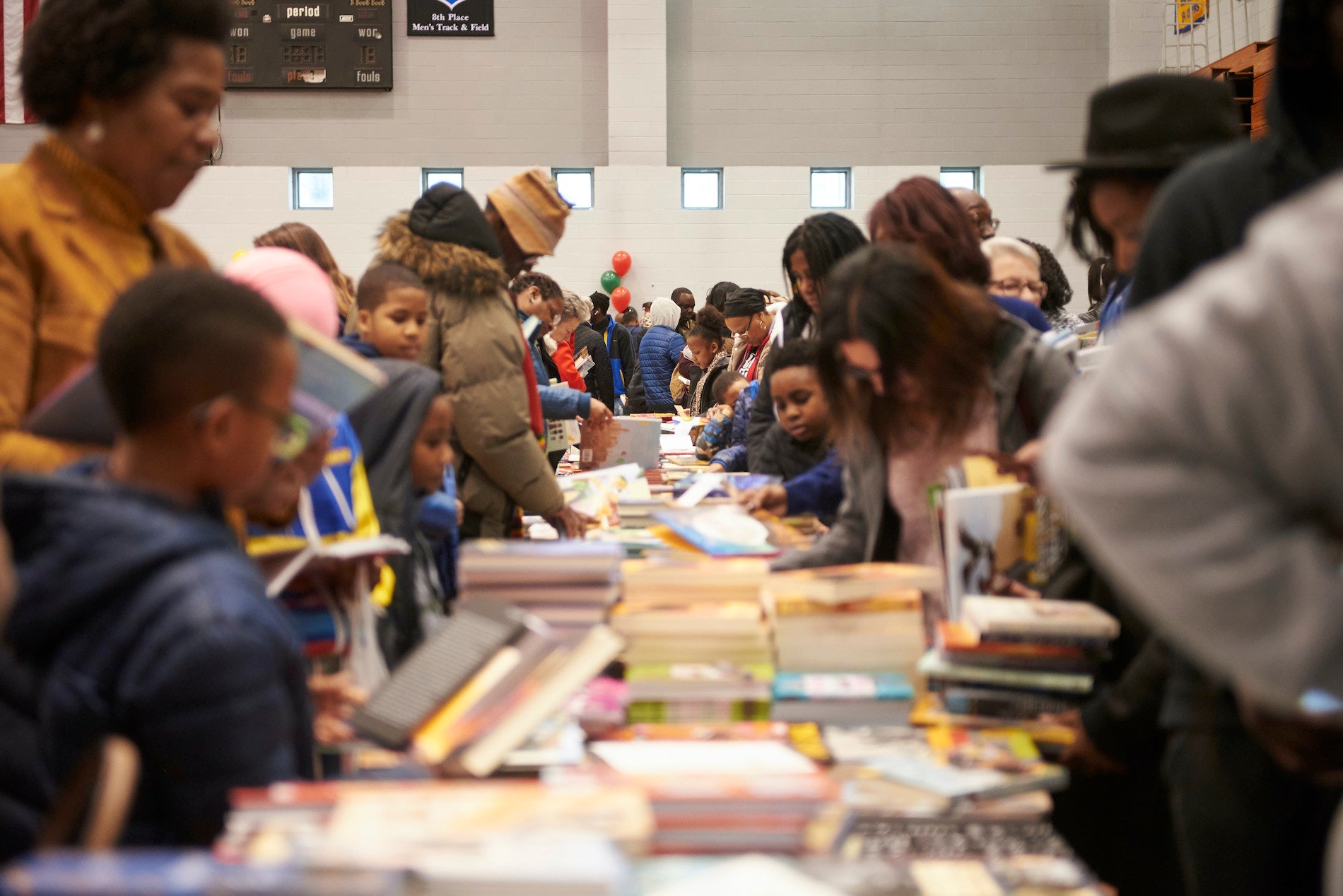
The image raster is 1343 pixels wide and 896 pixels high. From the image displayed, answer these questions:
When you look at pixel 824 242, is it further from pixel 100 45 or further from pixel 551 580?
pixel 100 45

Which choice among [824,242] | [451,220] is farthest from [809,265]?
[451,220]

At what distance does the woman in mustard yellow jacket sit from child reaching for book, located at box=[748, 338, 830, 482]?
2.02 meters

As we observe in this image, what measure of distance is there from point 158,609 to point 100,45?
0.83 meters

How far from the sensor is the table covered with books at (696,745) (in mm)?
947

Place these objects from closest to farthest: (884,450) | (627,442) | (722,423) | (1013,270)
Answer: (884,450), (1013,270), (627,442), (722,423)

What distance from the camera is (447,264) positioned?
3.36m

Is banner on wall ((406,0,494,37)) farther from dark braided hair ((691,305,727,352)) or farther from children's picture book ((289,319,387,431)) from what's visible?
children's picture book ((289,319,387,431))

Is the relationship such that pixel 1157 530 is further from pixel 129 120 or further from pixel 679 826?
pixel 129 120

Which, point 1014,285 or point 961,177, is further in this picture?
point 961,177

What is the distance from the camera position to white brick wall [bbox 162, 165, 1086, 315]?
12086 millimetres

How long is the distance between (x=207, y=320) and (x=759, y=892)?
0.78 m

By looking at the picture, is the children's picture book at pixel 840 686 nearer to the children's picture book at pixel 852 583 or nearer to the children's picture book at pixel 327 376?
the children's picture book at pixel 852 583

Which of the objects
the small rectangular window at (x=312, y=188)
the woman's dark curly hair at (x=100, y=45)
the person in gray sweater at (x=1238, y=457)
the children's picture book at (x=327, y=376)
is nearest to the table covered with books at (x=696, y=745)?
the children's picture book at (x=327, y=376)

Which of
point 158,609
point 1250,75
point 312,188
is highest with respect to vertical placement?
point 1250,75
